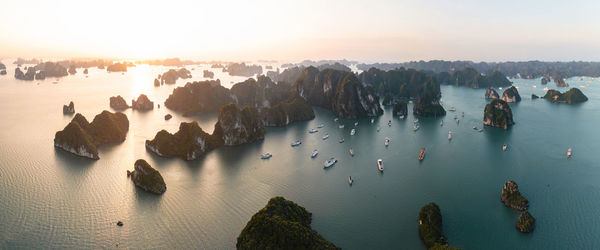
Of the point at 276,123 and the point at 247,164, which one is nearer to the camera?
the point at 247,164

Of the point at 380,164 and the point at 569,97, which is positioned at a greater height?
the point at 569,97

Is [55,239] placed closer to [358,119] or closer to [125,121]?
[125,121]

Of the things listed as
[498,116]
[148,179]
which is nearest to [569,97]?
[498,116]

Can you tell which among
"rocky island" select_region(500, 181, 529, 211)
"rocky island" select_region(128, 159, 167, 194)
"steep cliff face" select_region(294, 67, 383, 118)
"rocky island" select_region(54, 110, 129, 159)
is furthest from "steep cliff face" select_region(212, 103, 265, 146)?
"rocky island" select_region(500, 181, 529, 211)

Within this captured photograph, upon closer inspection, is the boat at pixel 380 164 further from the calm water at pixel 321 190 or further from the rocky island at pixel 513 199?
the rocky island at pixel 513 199

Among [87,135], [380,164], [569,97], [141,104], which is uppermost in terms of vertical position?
[569,97]

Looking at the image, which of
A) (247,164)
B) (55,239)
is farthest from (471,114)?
(55,239)

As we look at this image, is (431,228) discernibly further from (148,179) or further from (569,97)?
(569,97)

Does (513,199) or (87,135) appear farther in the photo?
(87,135)
